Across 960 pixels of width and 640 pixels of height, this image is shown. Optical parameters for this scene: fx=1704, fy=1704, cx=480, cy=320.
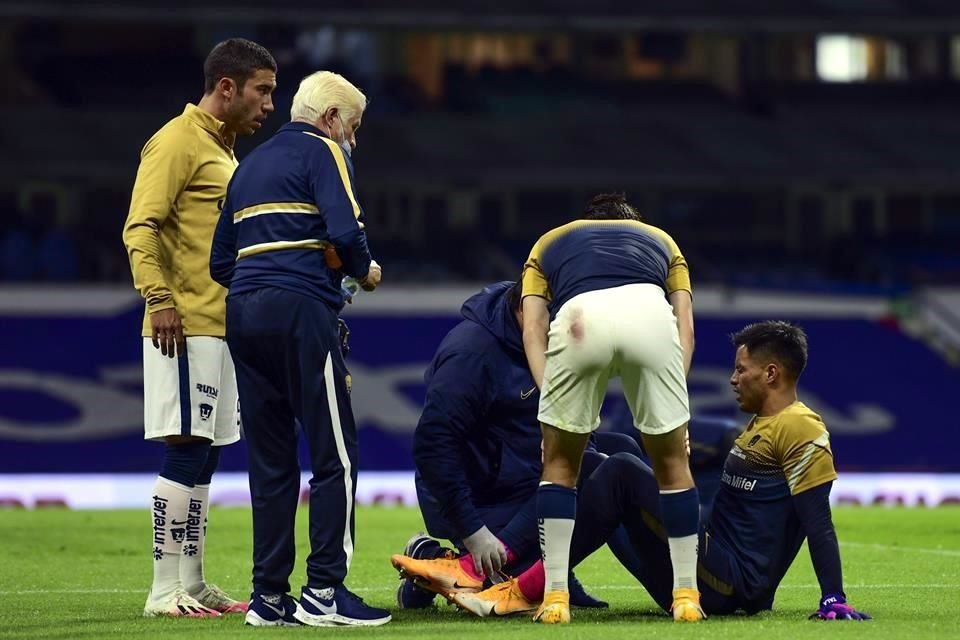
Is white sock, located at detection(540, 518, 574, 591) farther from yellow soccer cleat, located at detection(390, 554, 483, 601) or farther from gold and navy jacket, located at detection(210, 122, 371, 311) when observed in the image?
gold and navy jacket, located at detection(210, 122, 371, 311)

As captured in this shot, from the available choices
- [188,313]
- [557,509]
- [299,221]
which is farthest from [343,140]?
[557,509]

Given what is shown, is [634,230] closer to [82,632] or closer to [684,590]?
[684,590]

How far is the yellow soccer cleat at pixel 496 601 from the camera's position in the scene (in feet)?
20.0

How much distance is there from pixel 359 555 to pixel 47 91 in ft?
64.5

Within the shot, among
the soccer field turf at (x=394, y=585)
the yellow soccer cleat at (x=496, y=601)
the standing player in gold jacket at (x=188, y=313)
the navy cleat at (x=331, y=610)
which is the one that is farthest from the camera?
the standing player in gold jacket at (x=188, y=313)

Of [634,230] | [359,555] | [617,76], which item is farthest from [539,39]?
[634,230]

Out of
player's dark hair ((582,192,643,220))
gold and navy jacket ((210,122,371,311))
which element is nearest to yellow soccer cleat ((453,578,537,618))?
gold and navy jacket ((210,122,371,311))

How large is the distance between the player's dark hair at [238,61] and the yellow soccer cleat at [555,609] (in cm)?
229

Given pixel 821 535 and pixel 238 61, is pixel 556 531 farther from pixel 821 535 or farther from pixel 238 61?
pixel 238 61

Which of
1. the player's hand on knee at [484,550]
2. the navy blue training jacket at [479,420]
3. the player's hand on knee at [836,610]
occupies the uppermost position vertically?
the navy blue training jacket at [479,420]

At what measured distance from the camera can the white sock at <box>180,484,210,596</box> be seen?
654 centimetres

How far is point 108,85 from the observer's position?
2808cm

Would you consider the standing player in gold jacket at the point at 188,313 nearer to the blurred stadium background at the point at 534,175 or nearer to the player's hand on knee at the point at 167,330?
the player's hand on knee at the point at 167,330

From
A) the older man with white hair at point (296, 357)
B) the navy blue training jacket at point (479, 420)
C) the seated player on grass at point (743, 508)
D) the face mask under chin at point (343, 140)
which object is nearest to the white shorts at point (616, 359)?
the seated player on grass at point (743, 508)
